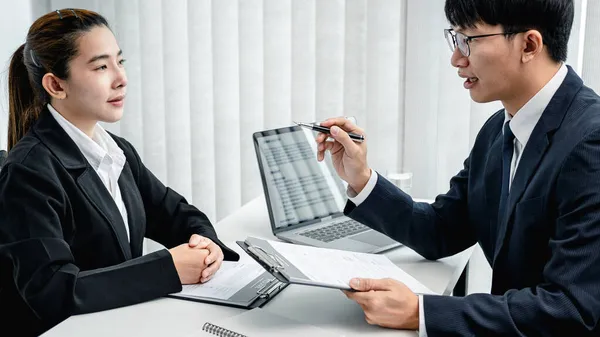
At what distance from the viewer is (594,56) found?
78.2 inches

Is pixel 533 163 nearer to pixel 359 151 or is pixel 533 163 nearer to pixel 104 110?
pixel 359 151

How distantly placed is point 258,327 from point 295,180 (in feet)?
2.30

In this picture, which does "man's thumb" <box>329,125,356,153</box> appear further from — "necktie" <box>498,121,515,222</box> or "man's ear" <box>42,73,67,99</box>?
"man's ear" <box>42,73,67,99</box>

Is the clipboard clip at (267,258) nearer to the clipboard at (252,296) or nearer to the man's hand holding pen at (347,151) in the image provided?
the clipboard at (252,296)

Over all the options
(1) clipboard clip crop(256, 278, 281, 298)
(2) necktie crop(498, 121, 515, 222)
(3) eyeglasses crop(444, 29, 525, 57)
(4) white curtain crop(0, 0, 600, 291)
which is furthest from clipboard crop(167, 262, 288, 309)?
(4) white curtain crop(0, 0, 600, 291)

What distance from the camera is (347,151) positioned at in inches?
57.7

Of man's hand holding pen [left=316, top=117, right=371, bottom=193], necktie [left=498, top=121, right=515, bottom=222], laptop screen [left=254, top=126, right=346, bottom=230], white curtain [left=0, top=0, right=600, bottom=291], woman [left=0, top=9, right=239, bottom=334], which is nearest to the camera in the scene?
woman [left=0, top=9, right=239, bottom=334]

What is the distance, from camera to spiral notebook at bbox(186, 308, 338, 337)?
112 cm

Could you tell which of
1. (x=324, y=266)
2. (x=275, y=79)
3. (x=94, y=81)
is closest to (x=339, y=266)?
(x=324, y=266)

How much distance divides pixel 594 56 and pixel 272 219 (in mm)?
1023

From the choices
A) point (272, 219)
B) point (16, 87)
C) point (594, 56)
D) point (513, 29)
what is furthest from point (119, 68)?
point (594, 56)

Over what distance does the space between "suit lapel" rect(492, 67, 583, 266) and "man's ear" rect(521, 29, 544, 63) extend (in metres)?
0.08

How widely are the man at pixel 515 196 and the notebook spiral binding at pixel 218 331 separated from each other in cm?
21

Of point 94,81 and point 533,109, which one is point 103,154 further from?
point 533,109
